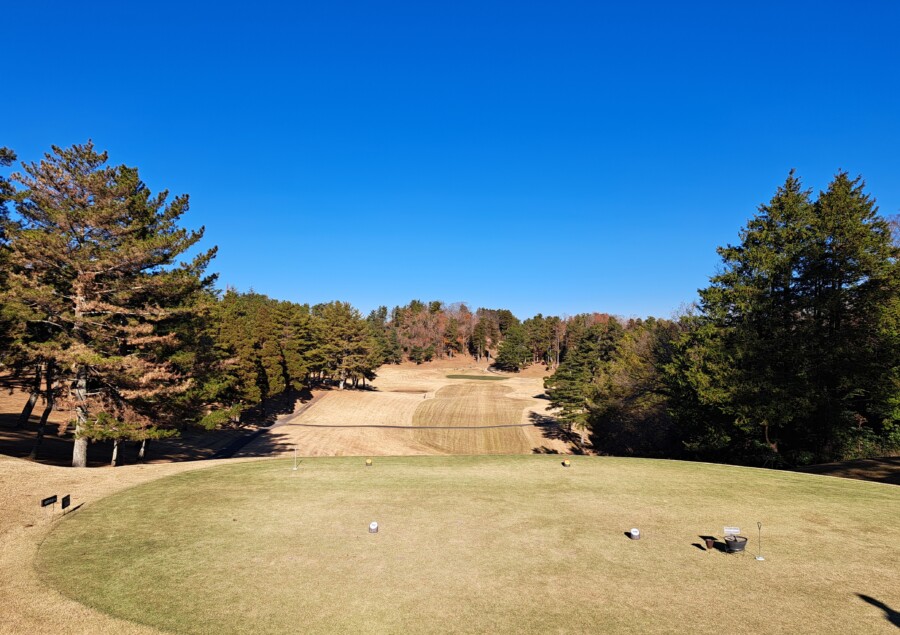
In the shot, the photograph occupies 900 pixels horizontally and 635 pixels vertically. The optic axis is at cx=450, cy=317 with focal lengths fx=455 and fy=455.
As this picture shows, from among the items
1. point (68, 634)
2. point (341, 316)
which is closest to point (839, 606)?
point (68, 634)

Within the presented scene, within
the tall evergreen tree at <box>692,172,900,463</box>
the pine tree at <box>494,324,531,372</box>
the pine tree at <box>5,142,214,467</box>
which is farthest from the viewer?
the pine tree at <box>494,324,531,372</box>

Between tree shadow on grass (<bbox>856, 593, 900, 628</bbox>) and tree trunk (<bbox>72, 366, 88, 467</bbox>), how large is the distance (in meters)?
28.0

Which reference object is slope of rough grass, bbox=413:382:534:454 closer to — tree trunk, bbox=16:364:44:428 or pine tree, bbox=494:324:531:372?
tree trunk, bbox=16:364:44:428

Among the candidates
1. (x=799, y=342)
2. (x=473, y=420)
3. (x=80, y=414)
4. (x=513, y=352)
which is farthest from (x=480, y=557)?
(x=513, y=352)

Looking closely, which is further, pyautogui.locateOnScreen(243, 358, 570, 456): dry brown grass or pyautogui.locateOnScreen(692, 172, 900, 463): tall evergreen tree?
pyautogui.locateOnScreen(243, 358, 570, 456): dry brown grass

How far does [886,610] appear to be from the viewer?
8.49m

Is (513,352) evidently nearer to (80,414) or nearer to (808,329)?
(808,329)

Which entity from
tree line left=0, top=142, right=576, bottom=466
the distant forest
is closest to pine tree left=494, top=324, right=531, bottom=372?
the distant forest

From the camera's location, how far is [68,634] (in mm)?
7520

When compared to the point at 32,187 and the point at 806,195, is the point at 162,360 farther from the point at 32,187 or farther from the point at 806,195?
the point at 806,195

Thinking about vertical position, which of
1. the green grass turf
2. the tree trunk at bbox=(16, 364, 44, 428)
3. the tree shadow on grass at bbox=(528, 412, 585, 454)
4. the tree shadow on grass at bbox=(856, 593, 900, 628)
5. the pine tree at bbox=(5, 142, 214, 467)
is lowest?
the tree shadow on grass at bbox=(528, 412, 585, 454)

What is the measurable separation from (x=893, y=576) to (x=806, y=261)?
22105 millimetres

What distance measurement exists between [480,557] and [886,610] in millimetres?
7850

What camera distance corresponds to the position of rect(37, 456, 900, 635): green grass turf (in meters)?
8.38
